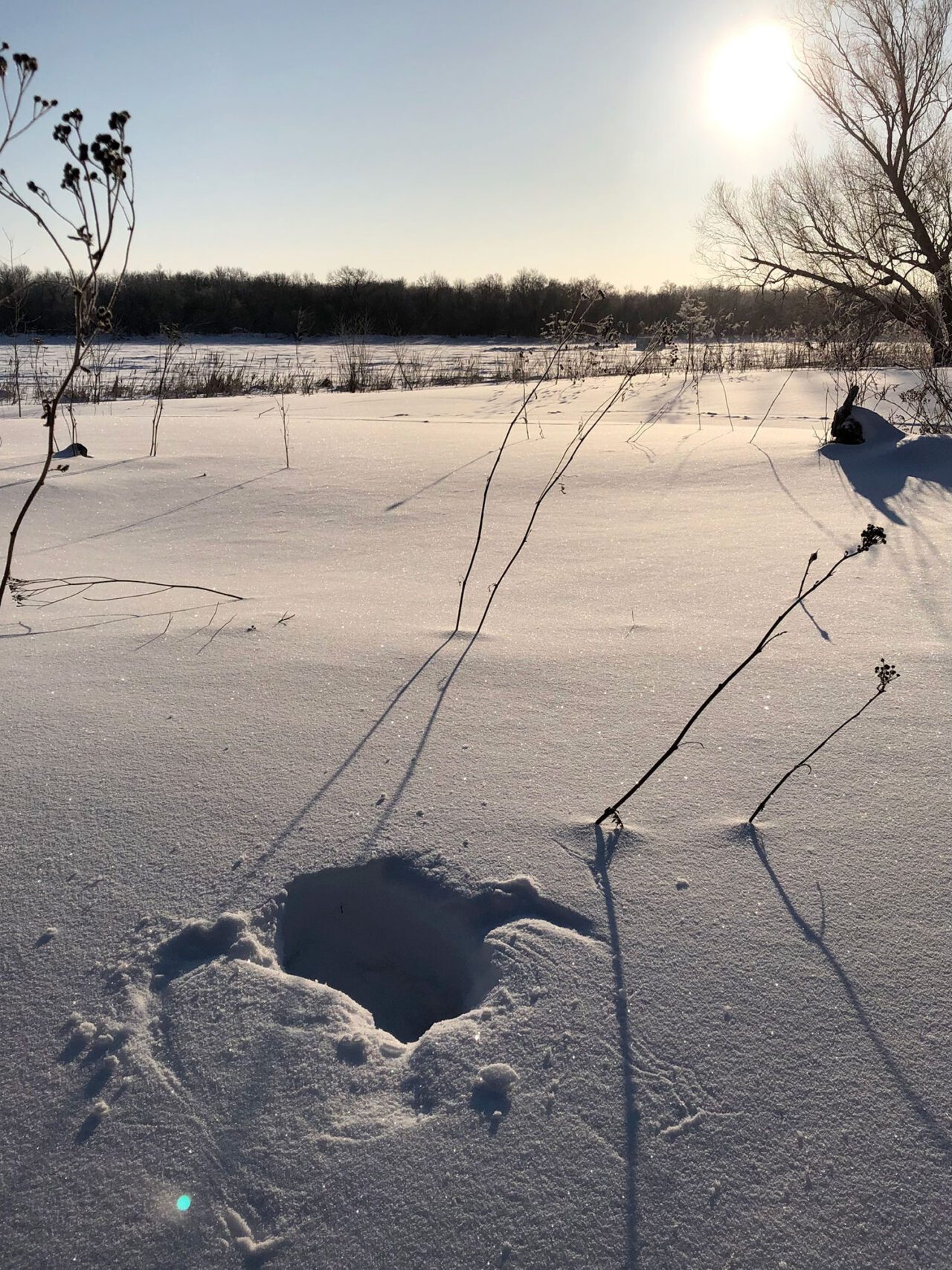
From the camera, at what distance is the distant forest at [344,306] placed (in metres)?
22.0

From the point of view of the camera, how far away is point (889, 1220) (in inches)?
28.0

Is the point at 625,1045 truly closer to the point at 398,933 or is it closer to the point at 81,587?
the point at 398,933

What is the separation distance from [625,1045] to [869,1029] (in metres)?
0.29

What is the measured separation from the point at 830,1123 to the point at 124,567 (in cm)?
246

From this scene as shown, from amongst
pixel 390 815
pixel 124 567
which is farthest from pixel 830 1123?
pixel 124 567

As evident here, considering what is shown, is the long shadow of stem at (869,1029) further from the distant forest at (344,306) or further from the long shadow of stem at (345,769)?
the distant forest at (344,306)

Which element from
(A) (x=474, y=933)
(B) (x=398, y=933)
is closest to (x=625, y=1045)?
(A) (x=474, y=933)

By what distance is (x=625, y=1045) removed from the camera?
0.87 meters

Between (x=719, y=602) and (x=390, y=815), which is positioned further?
(x=719, y=602)

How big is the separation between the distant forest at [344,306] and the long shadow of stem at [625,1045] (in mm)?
21207

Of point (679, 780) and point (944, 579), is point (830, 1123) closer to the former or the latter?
point (679, 780)

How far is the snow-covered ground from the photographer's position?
2.39ft

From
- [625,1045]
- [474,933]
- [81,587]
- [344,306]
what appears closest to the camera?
[625,1045]

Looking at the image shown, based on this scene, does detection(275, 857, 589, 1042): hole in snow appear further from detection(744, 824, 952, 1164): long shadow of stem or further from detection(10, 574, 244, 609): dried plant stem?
detection(10, 574, 244, 609): dried plant stem
